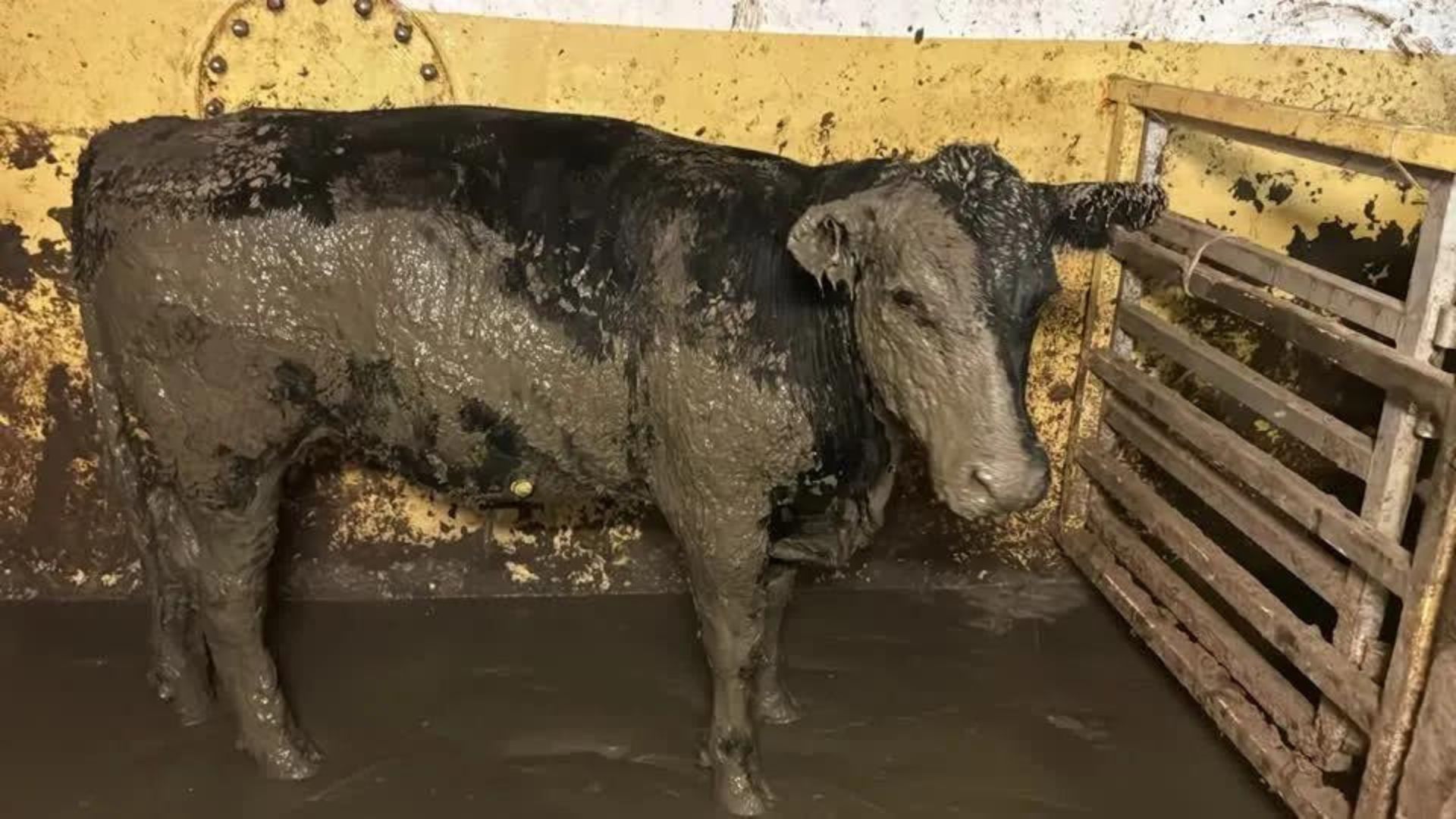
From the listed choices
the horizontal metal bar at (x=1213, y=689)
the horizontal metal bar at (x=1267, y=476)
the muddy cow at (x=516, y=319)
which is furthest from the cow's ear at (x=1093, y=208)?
the horizontal metal bar at (x=1213, y=689)

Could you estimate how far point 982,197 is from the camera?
5.93ft

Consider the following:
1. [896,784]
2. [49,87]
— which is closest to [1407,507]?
[896,784]

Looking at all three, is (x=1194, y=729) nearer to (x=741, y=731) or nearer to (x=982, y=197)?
(x=741, y=731)

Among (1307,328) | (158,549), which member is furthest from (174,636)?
(1307,328)

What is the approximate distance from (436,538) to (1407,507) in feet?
7.64

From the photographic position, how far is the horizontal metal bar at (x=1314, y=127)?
192cm

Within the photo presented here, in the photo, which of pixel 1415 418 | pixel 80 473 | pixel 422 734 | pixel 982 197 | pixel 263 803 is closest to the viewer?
pixel 982 197

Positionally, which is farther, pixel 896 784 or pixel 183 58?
pixel 183 58

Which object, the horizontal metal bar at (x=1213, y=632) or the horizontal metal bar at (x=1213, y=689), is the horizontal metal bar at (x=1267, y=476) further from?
the horizontal metal bar at (x=1213, y=689)

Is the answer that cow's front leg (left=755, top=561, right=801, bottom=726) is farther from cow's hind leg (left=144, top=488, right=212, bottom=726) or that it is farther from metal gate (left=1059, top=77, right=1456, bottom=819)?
cow's hind leg (left=144, top=488, right=212, bottom=726)

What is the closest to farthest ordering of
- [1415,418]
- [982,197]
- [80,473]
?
[982,197], [1415,418], [80,473]

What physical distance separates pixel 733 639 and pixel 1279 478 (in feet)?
3.84

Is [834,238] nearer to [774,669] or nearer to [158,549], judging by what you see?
[774,669]

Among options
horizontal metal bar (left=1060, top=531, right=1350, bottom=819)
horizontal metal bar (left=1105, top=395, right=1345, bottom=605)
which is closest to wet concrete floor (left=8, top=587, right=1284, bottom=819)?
horizontal metal bar (left=1060, top=531, right=1350, bottom=819)
